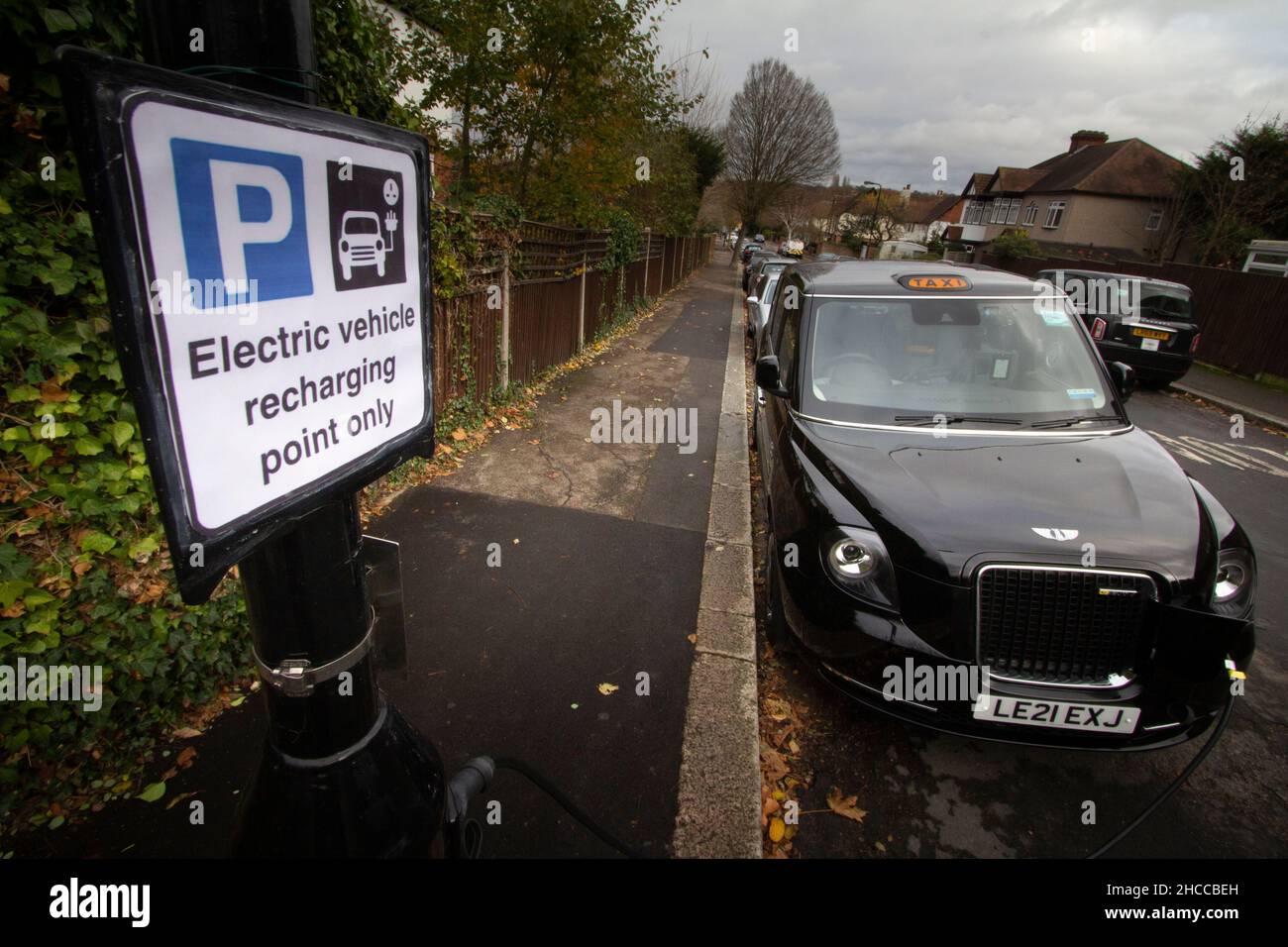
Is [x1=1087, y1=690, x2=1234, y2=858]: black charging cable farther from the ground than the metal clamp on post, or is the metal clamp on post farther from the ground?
the metal clamp on post

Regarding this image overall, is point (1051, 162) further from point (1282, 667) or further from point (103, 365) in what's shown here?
point (103, 365)

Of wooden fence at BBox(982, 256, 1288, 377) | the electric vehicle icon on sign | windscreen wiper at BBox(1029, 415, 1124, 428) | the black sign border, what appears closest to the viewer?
the black sign border

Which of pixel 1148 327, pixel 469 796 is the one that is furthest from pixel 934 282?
pixel 1148 327

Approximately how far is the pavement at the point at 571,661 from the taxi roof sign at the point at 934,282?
84.9 inches

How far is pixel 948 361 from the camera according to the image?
3789 millimetres

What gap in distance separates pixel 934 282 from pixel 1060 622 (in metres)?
2.54

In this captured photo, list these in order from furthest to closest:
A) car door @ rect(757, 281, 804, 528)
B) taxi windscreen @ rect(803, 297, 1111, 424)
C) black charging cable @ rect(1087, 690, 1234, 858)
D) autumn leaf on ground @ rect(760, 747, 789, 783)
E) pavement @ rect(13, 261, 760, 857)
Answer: car door @ rect(757, 281, 804, 528) < taxi windscreen @ rect(803, 297, 1111, 424) < autumn leaf on ground @ rect(760, 747, 789, 783) < pavement @ rect(13, 261, 760, 857) < black charging cable @ rect(1087, 690, 1234, 858)

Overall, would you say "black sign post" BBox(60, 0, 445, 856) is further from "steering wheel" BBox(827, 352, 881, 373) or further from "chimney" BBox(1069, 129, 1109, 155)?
"chimney" BBox(1069, 129, 1109, 155)

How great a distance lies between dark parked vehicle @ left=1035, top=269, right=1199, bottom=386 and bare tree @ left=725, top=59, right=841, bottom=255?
3350cm

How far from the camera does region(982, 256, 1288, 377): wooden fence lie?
13.1 meters

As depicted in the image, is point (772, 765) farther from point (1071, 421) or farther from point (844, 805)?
point (1071, 421)

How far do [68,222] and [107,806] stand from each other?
215cm

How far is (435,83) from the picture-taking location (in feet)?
27.2

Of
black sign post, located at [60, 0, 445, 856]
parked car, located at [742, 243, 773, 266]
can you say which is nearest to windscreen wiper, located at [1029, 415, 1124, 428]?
black sign post, located at [60, 0, 445, 856]
